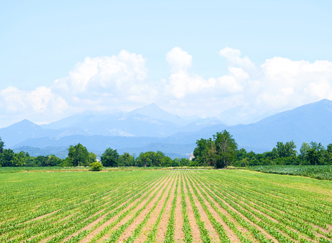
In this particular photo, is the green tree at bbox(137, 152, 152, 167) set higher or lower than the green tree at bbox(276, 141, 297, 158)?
lower

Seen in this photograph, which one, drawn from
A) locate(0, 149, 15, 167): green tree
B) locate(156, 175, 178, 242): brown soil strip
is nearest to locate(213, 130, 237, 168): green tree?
locate(156, 175, 178, 242): brown soil strip

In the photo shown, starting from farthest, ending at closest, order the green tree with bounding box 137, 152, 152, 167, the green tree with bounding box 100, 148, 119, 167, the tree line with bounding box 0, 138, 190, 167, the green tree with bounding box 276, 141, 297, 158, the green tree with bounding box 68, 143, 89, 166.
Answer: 1. the green tree with bounding box 137, 152, 152, 167
2. the green tree with bounding box 100, 148, 119, 167
3. the green tree with bounding box 276, 141, 297, 158
4. the green tree with bounding box 68, 143, 89, 166
5. the tree line with bounding box 0, 138, 190, 167

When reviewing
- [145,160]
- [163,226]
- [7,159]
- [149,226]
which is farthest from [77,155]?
[163,226]

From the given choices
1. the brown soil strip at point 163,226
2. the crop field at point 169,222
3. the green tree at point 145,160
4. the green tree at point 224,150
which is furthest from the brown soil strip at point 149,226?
the green tree at point 145,160

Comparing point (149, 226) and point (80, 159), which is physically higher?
point (80, 159)

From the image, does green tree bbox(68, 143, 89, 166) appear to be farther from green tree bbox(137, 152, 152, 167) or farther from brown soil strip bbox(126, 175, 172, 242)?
brown soil strip bbox(126, 175, 172, 242)

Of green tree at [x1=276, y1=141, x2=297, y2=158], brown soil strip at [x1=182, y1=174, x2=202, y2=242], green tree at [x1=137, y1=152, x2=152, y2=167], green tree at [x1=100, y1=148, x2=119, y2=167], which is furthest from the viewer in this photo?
green tree at [x1=137, y1=152, x2=152, y2=167]

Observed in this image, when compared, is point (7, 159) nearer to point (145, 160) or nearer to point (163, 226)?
point (145, 160)

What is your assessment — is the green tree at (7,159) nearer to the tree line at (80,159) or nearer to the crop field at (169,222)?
the tree line at (80,159)

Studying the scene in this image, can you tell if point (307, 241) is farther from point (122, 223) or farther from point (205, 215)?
point (122, 223)

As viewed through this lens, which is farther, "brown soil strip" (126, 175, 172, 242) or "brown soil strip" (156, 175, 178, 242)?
"brown soil strip" (156, 175, 178, 242)

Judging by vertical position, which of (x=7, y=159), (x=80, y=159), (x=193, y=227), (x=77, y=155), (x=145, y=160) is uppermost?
(x=77, y=155)

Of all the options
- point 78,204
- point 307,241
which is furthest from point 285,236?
point 78,204

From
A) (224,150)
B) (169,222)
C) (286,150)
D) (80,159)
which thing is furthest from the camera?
(286,150)
